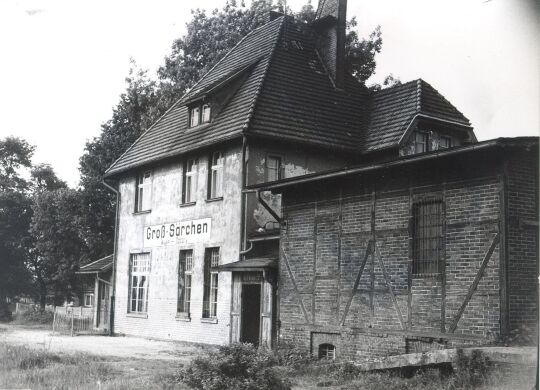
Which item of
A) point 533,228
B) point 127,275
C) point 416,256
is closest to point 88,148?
point 127,275

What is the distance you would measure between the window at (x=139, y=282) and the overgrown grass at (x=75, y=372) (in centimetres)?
821

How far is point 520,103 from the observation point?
7.79 m

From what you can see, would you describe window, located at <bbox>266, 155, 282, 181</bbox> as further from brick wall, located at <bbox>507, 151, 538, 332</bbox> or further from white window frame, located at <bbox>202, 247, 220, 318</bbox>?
brick wall, located at <bbox>507, 151, 538, 332</bbox>

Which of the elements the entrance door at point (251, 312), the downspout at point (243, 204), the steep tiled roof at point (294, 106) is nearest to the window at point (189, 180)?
the steep tiled roof at point (294, 106)

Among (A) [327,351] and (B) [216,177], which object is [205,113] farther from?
(A) [327,351]

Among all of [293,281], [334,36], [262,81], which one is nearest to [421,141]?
[334,36]

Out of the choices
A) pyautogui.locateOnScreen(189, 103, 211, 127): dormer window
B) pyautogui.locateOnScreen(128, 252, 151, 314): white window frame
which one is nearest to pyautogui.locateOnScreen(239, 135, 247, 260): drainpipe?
pyautogui.locateOnScreen(189, 103, 211, 127): dormer window

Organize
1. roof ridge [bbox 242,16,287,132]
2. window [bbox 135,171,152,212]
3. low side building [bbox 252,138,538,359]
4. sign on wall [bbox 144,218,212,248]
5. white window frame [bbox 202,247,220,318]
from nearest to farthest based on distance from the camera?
1. low side building [bbox 252,138,538,359]
2. roof ridge [bbox 242,16,287,132]
3. white window frame [bbox 202,247,220,318]
4. sign on wall [bbox 144,218,212,248]
5. window [bbox 135,171,152,212]

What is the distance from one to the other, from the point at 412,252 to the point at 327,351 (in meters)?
3.38

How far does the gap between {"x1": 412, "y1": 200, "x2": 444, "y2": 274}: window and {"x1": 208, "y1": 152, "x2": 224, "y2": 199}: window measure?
8.25 meters

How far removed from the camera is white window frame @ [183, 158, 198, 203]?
839 inches

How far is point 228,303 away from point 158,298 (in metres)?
4.43

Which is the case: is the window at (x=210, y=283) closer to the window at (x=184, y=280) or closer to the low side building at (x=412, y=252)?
the window at (x=184, y=280)

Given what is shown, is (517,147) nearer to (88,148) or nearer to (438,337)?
(438,337)
